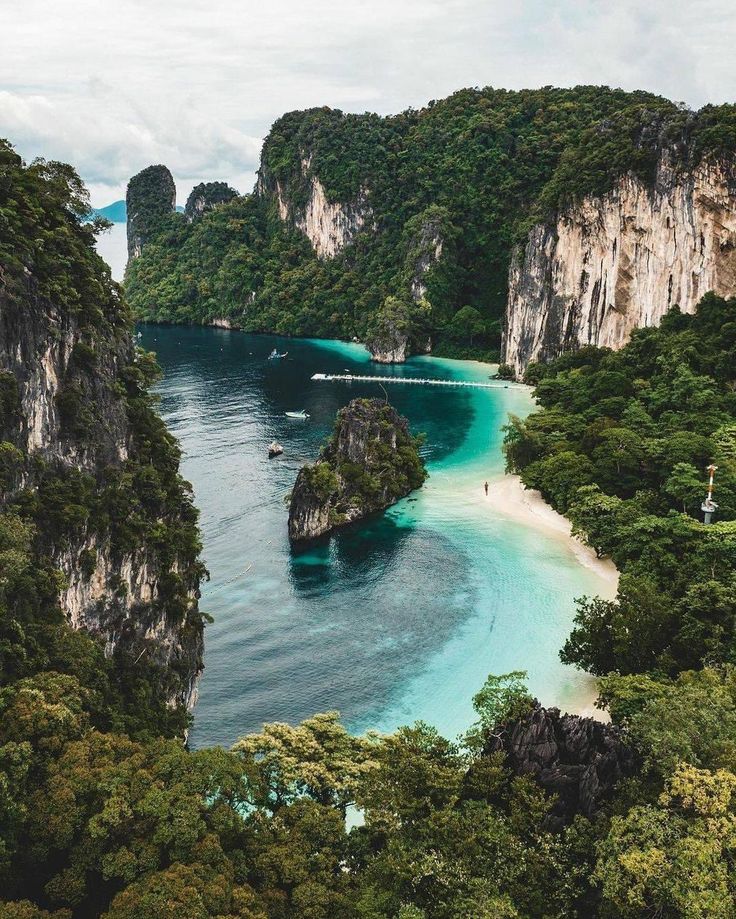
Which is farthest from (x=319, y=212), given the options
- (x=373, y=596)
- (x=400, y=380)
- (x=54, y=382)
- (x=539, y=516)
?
(x=54, y=382)

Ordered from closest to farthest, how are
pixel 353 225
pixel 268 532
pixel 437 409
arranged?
pixel 268 532
pixel 437 409
pixel 353 225

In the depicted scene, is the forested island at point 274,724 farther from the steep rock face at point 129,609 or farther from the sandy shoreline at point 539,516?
the sandy shoreline at point 539,516

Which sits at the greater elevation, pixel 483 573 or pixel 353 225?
pixel 353 225

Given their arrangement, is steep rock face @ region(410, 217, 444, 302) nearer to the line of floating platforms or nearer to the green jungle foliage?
the line of floating platforms

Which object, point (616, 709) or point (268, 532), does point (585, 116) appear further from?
point (616, 709)

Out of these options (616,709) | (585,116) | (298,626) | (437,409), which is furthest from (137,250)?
(616,709)

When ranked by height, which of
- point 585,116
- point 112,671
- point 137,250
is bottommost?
point 112,671
